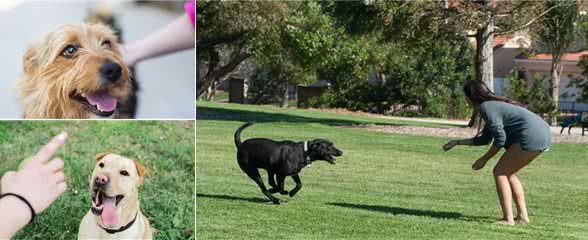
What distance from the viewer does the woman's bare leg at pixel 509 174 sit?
7844 mm

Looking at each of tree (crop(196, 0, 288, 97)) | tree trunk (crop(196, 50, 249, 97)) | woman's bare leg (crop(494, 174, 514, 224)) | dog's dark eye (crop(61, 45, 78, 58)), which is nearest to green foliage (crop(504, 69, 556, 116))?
tree (crop(196, 0, 288, 97))

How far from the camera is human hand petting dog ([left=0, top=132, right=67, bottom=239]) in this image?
4719 millimetres

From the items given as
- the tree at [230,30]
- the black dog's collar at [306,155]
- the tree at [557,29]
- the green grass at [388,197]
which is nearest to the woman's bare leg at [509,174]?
the green grass at [388,197]

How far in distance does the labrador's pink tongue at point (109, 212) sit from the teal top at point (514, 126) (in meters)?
3.80

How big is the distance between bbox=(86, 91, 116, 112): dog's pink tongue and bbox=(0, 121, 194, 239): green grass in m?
0.14

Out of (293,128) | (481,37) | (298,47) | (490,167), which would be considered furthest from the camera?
(298,47)

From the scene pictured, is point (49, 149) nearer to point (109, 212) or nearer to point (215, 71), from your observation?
point (109, 212)

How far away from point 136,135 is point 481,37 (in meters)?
16.8

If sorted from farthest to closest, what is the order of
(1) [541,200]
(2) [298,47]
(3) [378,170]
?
1. (2) [298,47]
2. (3) [378,170]
3. (1) [541,200]

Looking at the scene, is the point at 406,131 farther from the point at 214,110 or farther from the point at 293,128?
the point at 214,110

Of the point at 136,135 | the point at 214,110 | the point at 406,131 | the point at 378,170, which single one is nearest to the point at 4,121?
the point at 136,135

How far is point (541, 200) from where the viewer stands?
404 inches

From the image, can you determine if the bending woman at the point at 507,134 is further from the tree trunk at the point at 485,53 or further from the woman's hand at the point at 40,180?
the tree trunk at the point at 485,53

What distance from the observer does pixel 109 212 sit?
4.61 meters
